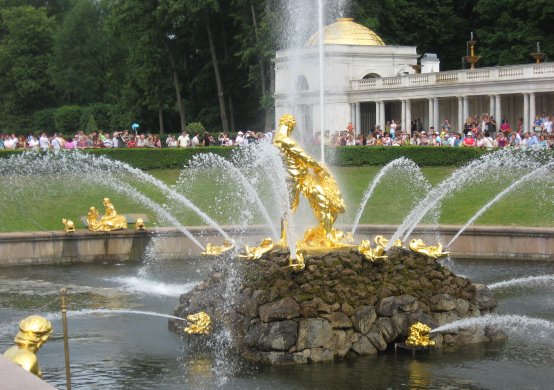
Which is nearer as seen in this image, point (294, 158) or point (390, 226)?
point (294, 158)

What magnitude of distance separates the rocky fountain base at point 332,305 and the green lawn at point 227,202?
10.8 m

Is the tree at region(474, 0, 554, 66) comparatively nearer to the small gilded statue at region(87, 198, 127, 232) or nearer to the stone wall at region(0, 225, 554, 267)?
the stone wall at region(0, 225, 554, 267)

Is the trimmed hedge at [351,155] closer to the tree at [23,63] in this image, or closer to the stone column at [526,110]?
the stone column at [526,110]

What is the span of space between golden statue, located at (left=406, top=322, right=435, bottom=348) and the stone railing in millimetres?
31296

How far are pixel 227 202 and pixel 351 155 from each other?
25.2ft

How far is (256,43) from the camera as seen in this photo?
55.3 meters

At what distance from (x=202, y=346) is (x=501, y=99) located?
3599 centimetres

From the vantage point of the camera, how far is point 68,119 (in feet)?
265

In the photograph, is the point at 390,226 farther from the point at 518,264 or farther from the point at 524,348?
the point at 524,348

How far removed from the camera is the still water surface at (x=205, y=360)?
43.4ft

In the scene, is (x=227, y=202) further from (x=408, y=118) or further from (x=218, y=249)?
(x=408, y=118)

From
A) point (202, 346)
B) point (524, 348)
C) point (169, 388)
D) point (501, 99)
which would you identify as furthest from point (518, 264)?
point (501, 99)

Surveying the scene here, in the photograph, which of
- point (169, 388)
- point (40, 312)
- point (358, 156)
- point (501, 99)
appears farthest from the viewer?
point (501, 99)

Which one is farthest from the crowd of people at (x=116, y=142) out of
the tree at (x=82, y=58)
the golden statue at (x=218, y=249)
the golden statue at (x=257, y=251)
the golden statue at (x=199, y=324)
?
the tree at (x=82, y=58)
